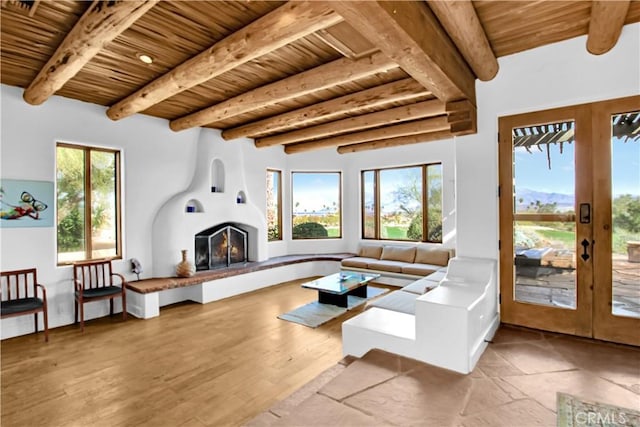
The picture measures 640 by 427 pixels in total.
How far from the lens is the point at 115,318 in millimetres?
4426

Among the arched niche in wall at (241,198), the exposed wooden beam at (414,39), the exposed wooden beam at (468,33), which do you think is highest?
the exposed wooden beam at (468,33)

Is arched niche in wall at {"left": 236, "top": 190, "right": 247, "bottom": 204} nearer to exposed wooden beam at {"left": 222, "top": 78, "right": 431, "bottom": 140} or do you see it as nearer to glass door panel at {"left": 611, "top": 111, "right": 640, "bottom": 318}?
exposed wooden beam at {"left": 222, "top": 78, "right": 431, "bottom": 140}

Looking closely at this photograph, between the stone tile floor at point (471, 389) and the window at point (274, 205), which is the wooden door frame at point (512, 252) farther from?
the window at point (274, 205)

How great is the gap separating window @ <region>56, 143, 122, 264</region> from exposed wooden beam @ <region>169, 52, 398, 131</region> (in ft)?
5.21

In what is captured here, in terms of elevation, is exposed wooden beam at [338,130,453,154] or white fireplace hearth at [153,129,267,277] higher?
exposed wooden beam at [338,130,453,154]

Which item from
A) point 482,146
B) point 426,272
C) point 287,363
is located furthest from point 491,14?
point 426,272

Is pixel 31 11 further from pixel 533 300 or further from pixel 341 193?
pixel 341 193

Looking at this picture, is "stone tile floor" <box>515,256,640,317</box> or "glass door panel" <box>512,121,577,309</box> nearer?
"stone tile floor" <box>515,256,640,317</box>

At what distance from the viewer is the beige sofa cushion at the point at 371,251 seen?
22.7ft

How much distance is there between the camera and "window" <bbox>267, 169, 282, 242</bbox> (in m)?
7.23

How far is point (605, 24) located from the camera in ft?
7.79

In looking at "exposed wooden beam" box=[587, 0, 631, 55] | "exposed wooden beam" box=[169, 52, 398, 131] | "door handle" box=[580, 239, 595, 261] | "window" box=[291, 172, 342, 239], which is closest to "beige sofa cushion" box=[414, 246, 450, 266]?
"window" box=[291, 172, 342, 239]

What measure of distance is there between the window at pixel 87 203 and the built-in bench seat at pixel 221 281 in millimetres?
762

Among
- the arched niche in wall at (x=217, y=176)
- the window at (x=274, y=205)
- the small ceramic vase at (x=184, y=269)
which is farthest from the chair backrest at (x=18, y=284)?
the window at (x=274, y=205)
